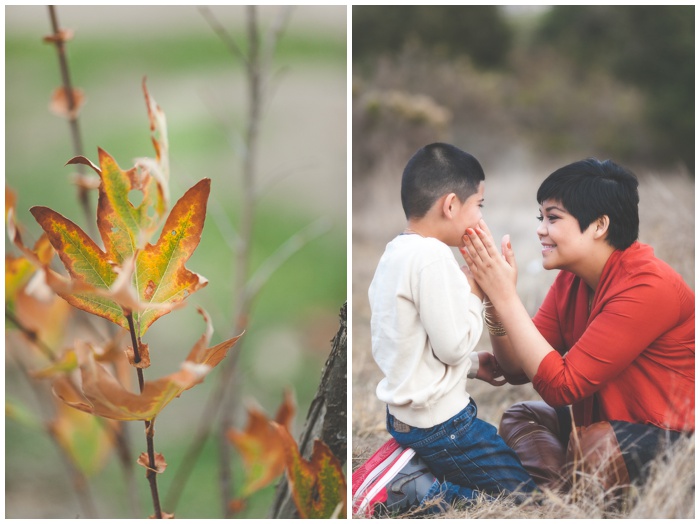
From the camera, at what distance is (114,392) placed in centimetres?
94

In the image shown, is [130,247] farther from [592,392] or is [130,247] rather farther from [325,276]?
[325,276]

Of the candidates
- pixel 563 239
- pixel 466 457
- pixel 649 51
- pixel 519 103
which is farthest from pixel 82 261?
pixel 519 103

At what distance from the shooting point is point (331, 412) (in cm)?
154

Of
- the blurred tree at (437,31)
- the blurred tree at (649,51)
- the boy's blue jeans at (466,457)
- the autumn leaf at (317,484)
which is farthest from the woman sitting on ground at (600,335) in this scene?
the blurred tree at (437,31)

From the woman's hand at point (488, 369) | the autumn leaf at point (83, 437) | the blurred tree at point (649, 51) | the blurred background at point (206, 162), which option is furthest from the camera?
the blurred tree at point (649, 51)

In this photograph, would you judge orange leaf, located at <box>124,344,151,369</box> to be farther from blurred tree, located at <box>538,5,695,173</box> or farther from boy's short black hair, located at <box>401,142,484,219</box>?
blurred tree, located at <box>538,5,695,173</box>

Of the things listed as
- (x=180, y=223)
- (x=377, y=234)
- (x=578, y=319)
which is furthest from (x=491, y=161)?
(x=180, y=223)

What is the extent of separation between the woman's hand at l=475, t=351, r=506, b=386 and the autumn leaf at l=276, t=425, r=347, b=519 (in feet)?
1.77

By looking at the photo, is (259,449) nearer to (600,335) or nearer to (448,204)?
(448,204)

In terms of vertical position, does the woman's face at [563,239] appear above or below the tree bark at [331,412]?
above

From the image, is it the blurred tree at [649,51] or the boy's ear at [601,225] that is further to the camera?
the blurred tree at [649,51]

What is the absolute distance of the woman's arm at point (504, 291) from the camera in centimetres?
155

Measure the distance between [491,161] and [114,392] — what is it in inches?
230

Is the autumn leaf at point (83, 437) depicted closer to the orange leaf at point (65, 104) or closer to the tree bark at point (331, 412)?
the orange leaf at point (65, 104)
